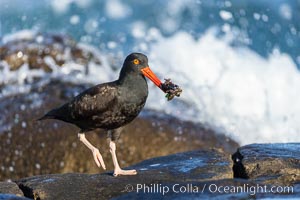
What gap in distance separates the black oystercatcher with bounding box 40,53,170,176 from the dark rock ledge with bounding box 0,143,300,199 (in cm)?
34

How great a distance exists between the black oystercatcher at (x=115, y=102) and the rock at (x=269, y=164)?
0.86 m

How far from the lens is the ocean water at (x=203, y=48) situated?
10.1 metres

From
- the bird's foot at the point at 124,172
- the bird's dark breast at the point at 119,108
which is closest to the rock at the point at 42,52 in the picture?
the bird's dark breast at the point at 119,108

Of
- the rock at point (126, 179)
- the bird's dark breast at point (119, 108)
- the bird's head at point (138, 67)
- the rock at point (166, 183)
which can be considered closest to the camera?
the rock at point (166, 183)

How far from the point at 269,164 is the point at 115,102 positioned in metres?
1.28

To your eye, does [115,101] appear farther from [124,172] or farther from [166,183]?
[166,183]

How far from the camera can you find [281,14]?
1517 centimetres

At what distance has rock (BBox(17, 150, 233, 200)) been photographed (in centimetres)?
494

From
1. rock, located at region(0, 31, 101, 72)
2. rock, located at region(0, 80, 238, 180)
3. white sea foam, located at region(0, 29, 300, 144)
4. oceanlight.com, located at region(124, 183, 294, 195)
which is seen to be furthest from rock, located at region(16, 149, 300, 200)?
rock, located at region(0, 31, 101, 72)

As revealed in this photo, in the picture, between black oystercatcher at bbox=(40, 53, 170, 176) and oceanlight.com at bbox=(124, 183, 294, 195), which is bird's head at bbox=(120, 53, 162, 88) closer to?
black oystercatcher at bbox=(40, 53, 170, 176)

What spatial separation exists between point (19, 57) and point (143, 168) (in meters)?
4.74

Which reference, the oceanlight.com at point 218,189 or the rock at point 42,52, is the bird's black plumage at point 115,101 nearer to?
the oceanlight.com at point 218,189

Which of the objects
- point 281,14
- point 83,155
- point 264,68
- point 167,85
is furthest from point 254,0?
point 167,85

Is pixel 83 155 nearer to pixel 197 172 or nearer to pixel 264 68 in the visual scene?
pixel 197 172
